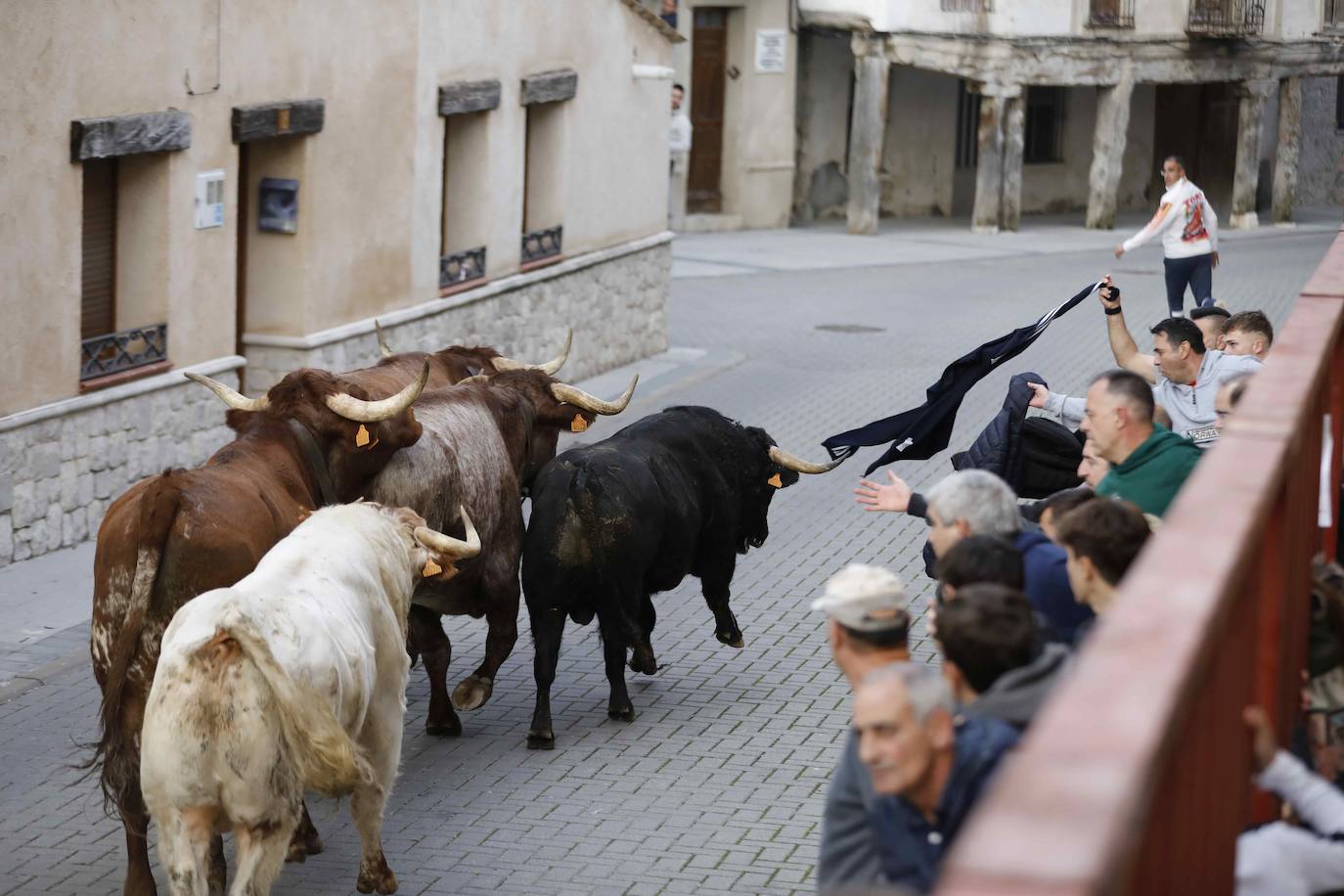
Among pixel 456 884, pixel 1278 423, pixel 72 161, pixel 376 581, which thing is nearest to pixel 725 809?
pixel 456 884

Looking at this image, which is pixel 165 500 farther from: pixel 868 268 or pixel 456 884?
pixel 868 268

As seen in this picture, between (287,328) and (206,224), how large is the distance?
147 cm

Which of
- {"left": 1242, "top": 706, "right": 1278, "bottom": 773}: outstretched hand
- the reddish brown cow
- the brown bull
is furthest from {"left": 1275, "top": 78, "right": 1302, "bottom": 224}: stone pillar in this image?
{"left": 1242, "top": 706, "right": 1278, "bottom": 773}: outstretched hand

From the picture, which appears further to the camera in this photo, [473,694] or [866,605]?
[473,694]

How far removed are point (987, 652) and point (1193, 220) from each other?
15558mm

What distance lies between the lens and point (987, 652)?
14.8 feet

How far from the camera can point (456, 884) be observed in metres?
7.63

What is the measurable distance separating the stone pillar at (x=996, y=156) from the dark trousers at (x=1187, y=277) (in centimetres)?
1144

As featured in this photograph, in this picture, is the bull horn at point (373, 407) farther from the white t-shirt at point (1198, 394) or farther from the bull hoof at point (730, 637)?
the white t-shirt at point (1198, 394)

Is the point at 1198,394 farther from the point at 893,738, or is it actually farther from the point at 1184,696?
the point at 1184,696

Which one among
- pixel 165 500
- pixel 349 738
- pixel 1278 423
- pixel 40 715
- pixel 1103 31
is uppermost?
pixel 1103 31

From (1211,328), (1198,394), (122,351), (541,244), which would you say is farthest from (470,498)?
(541,244)

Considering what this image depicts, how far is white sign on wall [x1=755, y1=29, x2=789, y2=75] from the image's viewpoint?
30812mm

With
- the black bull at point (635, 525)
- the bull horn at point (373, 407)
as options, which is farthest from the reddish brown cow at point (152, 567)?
the black bull at point (635, 525)
